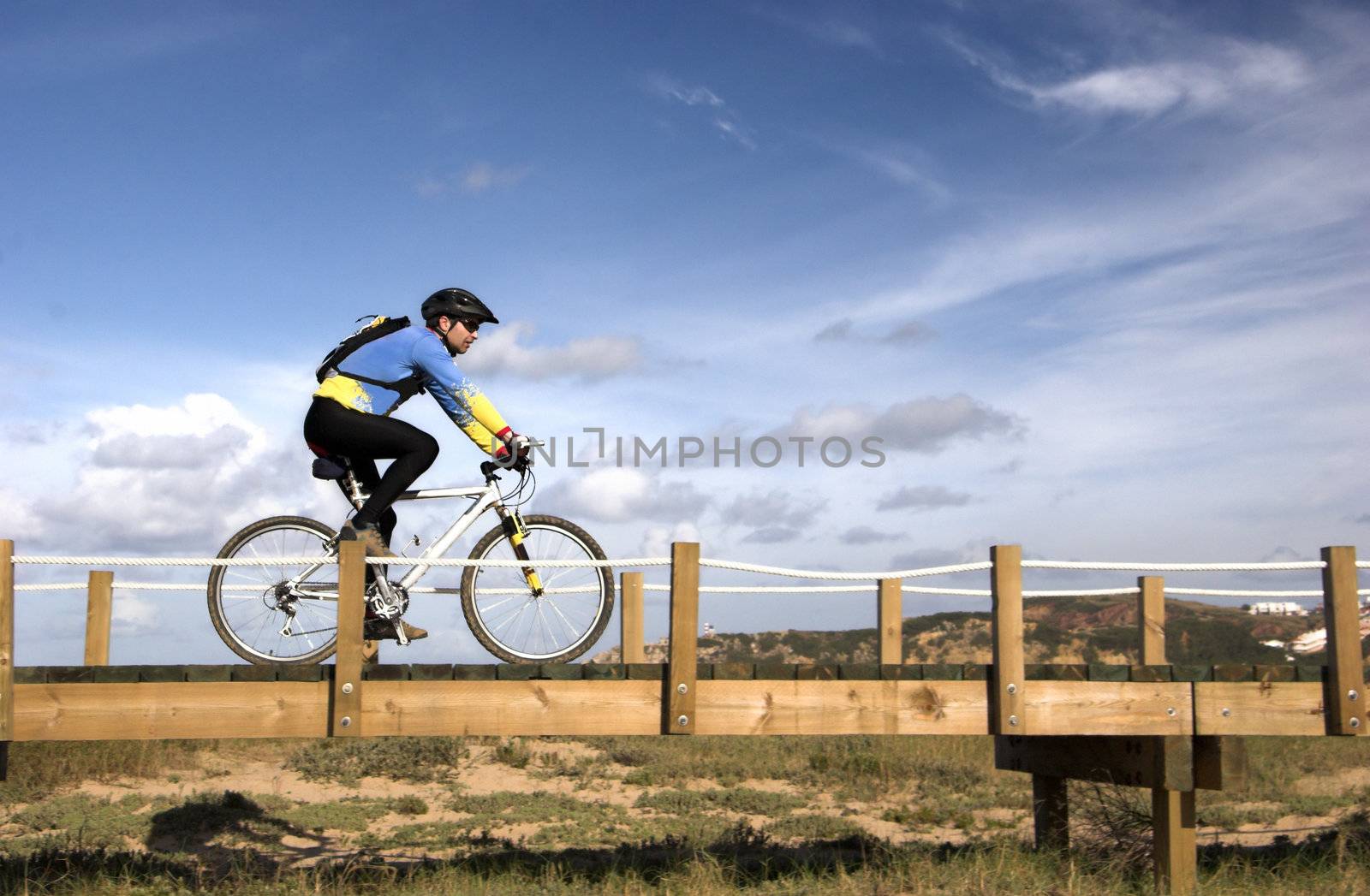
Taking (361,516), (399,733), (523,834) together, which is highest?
(361,516)

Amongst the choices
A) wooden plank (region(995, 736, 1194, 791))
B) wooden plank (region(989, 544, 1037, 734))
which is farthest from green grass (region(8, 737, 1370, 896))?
wooden plank (region(989, 544, 1037, 734))

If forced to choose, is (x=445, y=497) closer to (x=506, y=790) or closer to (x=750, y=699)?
(x=750, y=699)

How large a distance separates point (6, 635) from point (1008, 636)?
6.20m

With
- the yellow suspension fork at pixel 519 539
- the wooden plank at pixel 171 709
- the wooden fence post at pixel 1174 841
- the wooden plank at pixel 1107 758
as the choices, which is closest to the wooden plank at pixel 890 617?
the wooden plank at pixel 1107 758

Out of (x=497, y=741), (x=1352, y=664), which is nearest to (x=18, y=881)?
(x=497, y=741)

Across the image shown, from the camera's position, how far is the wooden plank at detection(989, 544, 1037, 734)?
780 centimetres

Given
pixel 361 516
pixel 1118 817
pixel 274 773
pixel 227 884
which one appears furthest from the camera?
pixel 274 773

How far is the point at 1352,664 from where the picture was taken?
8422 millimetres

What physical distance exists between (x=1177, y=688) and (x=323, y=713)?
5781 mm

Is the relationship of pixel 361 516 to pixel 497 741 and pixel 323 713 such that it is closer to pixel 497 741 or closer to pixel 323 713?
pixel 323 713

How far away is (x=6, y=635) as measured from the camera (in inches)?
276

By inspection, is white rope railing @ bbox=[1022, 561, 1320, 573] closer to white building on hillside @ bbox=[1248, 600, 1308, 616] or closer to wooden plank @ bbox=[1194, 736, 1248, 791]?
wooden plank @ bbox=[1194, 736, 1248, 791]

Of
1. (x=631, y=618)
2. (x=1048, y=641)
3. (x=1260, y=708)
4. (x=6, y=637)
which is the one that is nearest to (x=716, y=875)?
(x=631, y=618)

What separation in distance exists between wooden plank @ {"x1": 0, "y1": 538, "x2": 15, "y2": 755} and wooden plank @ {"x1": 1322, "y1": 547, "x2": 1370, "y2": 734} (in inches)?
340
